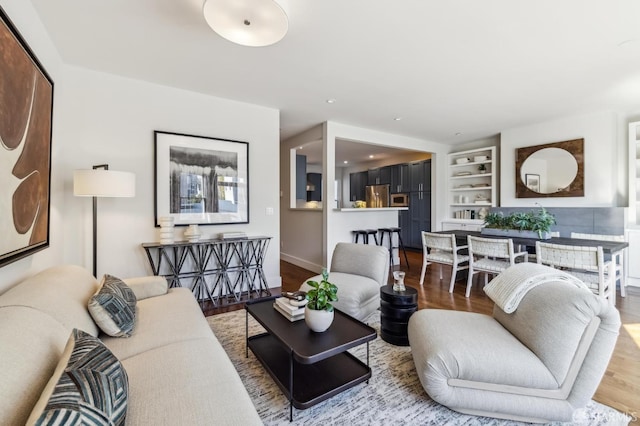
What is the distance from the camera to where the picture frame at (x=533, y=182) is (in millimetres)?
5020

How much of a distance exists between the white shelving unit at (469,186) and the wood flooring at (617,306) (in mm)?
1336

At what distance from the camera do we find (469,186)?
20.4ft

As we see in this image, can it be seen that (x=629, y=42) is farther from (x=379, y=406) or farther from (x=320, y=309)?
(x=379, y=406)

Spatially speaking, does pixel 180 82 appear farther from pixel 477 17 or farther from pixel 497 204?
pixel 497 204

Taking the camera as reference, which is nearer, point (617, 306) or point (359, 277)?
point (359, 277)

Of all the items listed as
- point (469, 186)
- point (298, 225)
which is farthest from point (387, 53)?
point (469, 186)

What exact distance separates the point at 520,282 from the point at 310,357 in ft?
4.67

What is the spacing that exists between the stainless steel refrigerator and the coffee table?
6.62 m

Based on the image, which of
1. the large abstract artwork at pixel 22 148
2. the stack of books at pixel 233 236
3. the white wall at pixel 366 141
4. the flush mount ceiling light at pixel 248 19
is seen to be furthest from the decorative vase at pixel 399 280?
the large abstract artwork at pixel 22 148

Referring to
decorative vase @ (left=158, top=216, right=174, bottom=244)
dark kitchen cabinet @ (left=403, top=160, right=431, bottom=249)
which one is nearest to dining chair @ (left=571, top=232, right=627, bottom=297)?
dark kitchen cabinet @ (left=403, top=160, right=431, bottom=249)

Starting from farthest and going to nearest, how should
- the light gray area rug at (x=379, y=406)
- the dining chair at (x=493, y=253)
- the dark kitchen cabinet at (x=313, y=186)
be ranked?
the dark kitchen cabinet at (x=313, y=186), the dining chair at (x=493, y=253), the light gray area rug at (x=379, y=406)

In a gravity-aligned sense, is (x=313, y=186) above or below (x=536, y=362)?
above

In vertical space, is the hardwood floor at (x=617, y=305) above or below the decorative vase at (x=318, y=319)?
below

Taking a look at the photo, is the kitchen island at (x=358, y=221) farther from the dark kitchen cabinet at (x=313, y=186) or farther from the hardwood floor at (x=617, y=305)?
the dark kitchen cabinet at (x=313, y=186)
